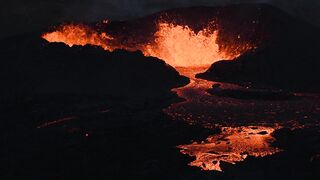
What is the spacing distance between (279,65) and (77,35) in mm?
20861

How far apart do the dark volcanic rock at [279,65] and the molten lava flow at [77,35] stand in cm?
1394

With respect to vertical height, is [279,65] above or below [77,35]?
below

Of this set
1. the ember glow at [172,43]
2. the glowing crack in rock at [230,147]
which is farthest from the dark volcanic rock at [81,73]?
the glowing crack in rock at [230,147]

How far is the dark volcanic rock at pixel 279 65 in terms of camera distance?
1518 inches

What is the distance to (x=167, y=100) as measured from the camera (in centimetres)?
2892

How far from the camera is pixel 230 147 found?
732 inches

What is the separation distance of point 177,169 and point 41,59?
29667 millimetres

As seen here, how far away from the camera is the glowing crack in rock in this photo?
55.0ft

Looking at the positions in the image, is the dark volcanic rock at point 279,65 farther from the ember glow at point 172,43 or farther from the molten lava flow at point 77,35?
the molten lava flow at point 77,35

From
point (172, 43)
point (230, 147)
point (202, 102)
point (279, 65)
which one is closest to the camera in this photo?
point (230, 147)

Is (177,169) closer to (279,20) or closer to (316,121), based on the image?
(316,121)

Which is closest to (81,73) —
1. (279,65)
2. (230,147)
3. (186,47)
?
(186,47)

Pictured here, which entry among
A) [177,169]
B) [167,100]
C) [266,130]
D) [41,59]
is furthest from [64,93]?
[177,169]

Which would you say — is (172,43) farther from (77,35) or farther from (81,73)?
(81,73)
